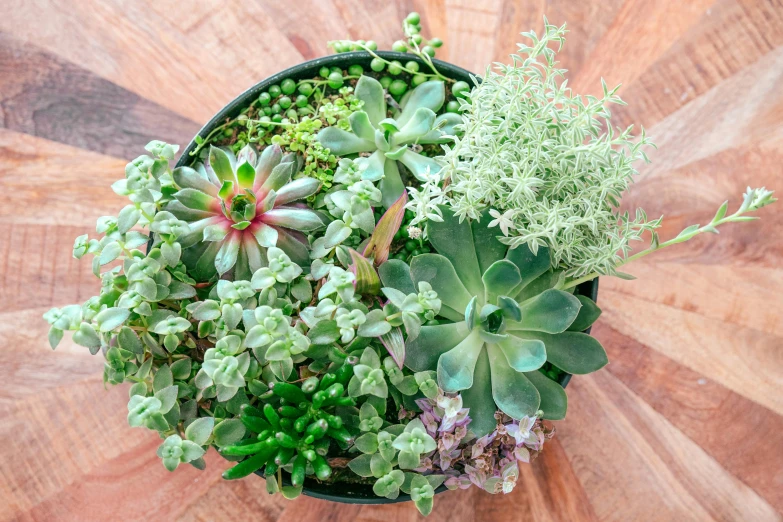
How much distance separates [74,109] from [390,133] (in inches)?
24.2

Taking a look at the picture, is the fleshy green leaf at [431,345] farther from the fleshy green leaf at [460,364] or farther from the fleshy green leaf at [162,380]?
the fleshy green leaf at [162,380]

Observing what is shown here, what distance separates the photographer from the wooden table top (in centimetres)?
106

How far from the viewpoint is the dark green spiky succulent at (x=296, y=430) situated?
29.8 inches

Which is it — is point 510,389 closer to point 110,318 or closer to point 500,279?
point 500,279

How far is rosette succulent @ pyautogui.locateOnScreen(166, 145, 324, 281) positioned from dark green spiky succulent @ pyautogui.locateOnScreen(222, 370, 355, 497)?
0.19m

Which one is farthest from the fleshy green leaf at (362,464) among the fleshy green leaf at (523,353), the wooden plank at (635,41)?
the wooden plank at (635,41)

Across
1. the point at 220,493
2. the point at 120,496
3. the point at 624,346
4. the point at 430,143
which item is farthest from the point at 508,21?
the point at 120,496

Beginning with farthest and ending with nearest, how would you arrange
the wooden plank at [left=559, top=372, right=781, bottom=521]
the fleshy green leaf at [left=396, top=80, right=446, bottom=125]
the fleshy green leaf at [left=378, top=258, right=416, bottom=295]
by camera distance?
the wooden plank at [left=559, top=372, right=781, bottom=521] < the fleshy green leaf at [left=396, top=80, right=446, bottom=125] < the fleshy green leaf at [left=378, top=258, right=416, bottom=295]

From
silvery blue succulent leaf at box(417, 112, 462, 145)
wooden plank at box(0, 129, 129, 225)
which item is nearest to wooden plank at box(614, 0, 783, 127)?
silvery blue succulent leaf at box(417, 112, 462, 145)

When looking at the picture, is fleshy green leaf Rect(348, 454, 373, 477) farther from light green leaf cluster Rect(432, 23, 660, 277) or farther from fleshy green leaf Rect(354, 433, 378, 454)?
light green leaf cluster Rect(432, 23, 660, 277)

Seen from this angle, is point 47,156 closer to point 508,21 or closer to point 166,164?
point 166,164

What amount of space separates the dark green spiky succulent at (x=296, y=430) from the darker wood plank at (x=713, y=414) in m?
0.57

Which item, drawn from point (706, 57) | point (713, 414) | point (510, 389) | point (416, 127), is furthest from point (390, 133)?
point (713, 414)

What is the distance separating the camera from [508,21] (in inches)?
44.9
